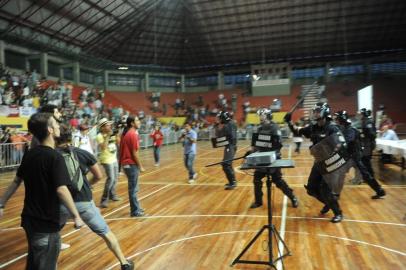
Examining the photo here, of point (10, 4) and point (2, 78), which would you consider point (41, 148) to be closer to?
point (2, 78)

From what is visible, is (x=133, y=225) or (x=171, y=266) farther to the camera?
(x=133, y=225)

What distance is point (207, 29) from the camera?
112 feet

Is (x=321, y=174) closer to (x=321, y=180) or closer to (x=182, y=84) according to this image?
(x=321, y=180)

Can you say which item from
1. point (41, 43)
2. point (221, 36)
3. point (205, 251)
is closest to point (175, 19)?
point (221, 36)

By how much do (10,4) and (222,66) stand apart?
24.8m

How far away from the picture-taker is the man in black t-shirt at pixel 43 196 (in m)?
2.57

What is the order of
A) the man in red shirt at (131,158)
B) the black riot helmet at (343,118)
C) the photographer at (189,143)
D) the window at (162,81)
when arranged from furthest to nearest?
1. the window at (162,81)
2. the photographer at (189,143)
3. the black riot helmet at (343,118)
4. the man in red shirt at (131,158)

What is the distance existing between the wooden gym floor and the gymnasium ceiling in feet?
65.4

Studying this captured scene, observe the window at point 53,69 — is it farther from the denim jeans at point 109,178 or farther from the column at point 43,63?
the denim jeans at point 109,178

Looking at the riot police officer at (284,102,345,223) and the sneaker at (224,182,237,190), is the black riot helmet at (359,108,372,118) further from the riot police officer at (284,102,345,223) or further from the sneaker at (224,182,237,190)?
the sneaker at (224,182,237,190)

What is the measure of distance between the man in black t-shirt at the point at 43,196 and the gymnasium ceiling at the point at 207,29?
22.3 metres

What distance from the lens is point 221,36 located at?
35.1 meters

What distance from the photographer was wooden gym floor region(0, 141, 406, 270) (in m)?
4.30

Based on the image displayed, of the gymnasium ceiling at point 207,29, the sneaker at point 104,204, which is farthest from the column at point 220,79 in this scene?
the sneaker at point 104,204
